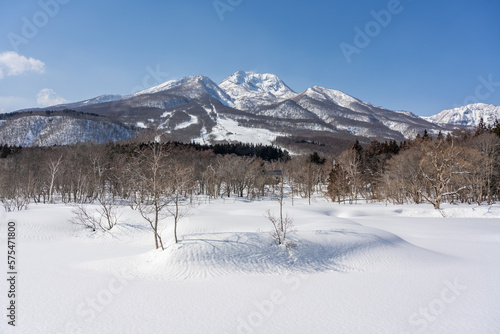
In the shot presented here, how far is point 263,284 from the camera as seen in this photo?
12391 millimetres

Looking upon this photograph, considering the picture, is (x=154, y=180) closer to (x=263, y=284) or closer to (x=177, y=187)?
(x=177, y=187)

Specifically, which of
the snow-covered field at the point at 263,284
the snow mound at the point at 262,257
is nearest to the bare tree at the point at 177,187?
the snow mound at the point at 262,257

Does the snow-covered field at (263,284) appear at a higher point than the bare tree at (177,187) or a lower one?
lower

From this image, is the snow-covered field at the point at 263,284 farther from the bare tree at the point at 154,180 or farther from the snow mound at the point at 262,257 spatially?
the bare tree at the point at 154,180

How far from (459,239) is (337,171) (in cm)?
3310

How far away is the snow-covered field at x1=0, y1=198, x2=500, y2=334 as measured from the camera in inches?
341

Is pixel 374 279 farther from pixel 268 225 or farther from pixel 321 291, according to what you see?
pixel 268 225

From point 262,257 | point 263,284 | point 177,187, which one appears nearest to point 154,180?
point 177,187

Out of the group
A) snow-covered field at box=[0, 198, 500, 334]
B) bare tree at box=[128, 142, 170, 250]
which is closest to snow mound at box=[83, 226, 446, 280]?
snow-covered field at box=[0, 198, 500, 334]

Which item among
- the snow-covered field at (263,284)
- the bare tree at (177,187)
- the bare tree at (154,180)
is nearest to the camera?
the snow-covered field at (263,284)

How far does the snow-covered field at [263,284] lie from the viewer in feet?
28.4

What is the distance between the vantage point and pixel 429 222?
28.0m

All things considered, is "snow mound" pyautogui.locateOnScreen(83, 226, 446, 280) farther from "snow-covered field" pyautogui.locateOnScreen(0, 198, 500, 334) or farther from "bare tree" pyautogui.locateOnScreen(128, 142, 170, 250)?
"bare tree" pyautogui.locateOnScreen(128, 142, 170, 250)

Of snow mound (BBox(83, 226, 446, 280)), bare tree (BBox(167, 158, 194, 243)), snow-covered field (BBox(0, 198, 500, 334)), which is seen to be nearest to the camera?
snow-covered field (BBox(0, 198, 500, 334))
